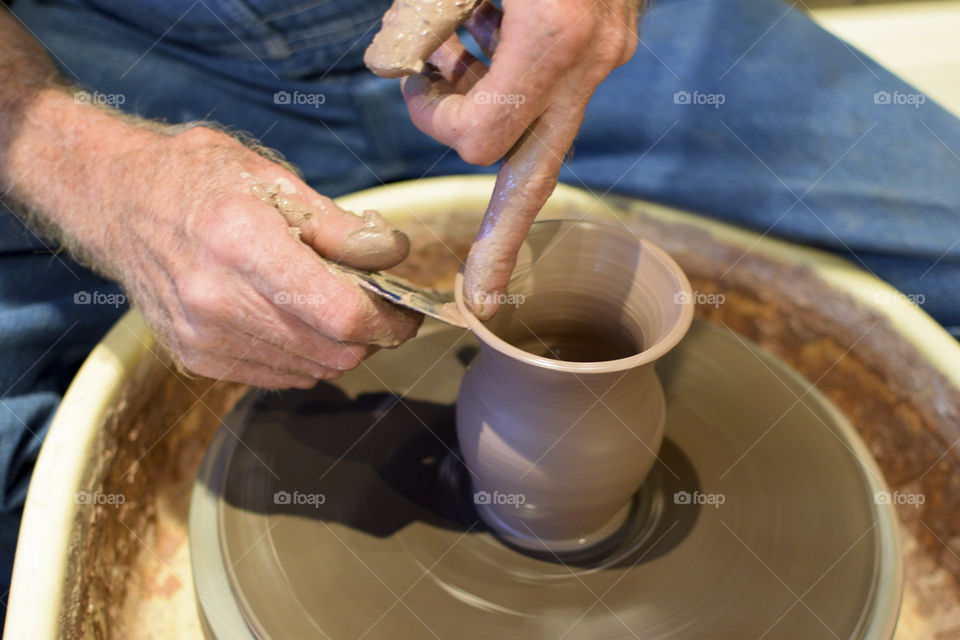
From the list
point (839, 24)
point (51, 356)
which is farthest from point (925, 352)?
point (839, 24)

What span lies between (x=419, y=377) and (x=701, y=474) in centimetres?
45

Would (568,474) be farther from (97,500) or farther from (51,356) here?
(51,356)

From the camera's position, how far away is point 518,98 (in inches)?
30.5

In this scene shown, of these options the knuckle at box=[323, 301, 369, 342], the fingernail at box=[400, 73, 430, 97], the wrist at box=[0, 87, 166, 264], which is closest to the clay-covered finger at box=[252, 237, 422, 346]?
the knuckle at box=[323, 301, 369, 342]

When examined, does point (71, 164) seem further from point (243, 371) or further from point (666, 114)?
point (666, 114)

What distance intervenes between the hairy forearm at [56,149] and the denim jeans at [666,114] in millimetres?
55

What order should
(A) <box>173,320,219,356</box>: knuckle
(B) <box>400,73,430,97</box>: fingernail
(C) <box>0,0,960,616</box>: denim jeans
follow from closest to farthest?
1. (B) <box>400,73,430,97</box>: fingernail
2. (A) <box>173,320,219,356</box>: knuckle
3. (C) <box>0,0,960,616</box>: denim jeans

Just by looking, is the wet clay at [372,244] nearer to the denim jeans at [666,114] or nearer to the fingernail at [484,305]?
the fingernail at [484,305]

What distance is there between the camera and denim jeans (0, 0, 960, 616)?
1.21 meters

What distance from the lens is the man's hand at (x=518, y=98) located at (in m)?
0.77

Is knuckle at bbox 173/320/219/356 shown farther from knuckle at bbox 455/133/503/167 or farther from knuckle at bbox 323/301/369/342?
knuckle at bbox 455/133/503/167

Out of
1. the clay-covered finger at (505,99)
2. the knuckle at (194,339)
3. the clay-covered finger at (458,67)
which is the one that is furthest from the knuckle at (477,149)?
the knuckle at (194,339)

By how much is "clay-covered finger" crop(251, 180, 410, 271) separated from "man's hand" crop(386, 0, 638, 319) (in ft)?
0.39

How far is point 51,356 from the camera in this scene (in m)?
1.17
